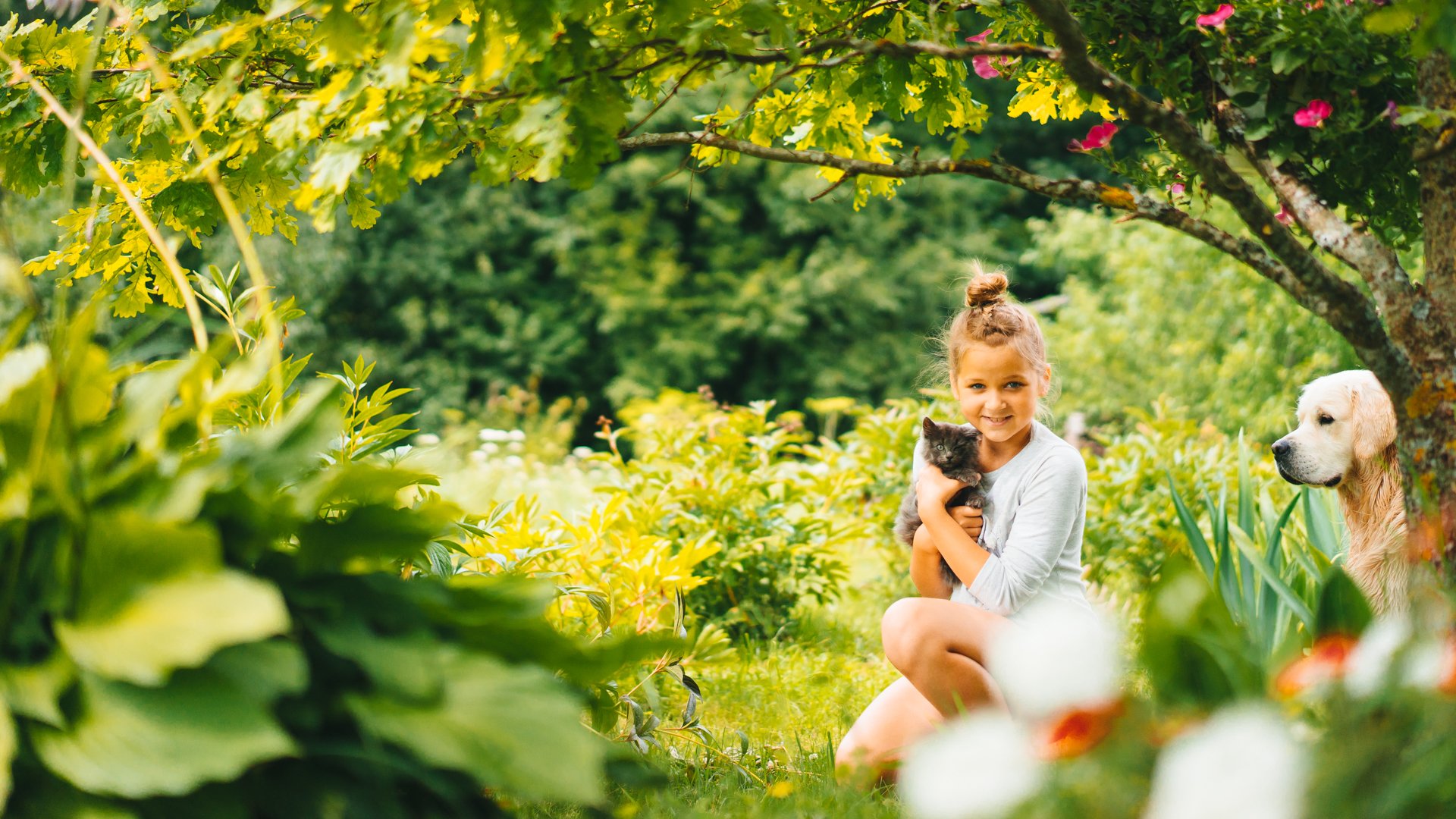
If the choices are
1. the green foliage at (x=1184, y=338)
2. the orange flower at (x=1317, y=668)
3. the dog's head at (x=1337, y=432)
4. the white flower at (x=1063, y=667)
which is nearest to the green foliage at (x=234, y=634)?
the white flower at (x=1063, y=667)

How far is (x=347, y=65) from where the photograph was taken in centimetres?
192

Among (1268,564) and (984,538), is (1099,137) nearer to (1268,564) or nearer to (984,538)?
(984,538)

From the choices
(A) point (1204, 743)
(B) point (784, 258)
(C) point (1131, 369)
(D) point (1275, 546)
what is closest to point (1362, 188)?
(D) point (1275, 546)

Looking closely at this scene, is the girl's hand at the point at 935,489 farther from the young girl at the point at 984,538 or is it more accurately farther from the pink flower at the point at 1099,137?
the pink flower at the point at 1099,137

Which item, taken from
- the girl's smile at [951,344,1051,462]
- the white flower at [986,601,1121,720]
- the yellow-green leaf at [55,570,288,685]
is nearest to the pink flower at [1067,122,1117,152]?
the girl's smile at [951,344,1051,462]

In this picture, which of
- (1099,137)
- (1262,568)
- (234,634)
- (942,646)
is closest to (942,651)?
(942,646)

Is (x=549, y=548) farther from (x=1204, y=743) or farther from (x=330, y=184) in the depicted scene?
(x=1204, y=743)

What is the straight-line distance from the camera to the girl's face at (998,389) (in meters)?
2.61

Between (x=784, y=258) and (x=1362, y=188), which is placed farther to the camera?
(x=784, y=258)

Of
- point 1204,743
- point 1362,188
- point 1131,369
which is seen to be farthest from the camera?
point 1131,369

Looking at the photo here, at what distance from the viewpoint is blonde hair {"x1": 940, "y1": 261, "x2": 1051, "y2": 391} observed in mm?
2619

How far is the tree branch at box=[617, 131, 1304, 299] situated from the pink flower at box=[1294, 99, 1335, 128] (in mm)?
270

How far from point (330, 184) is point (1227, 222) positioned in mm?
11247

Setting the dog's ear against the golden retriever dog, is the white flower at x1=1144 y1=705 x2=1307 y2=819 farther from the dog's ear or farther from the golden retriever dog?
the dog's ear
